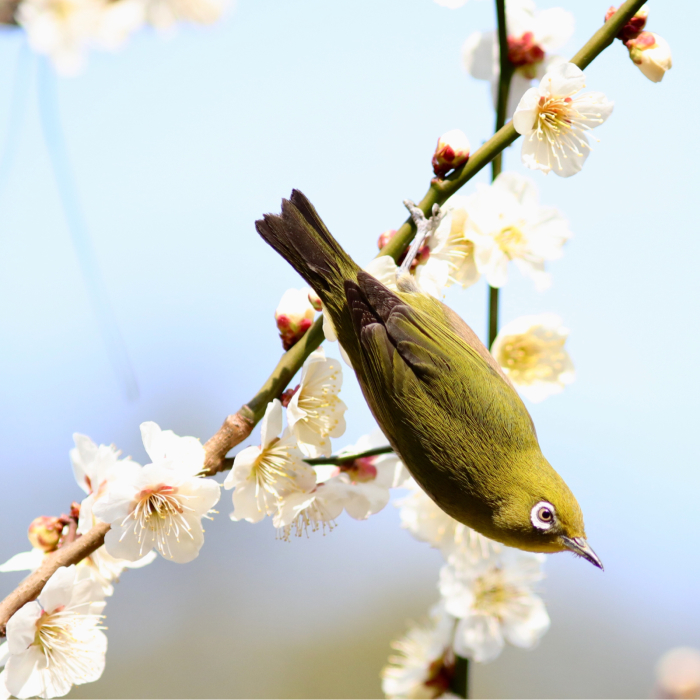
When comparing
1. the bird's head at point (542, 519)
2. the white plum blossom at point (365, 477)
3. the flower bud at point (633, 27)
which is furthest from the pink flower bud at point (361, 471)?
the flower bud at point (633, 27)

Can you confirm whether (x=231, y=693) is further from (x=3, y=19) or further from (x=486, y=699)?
(x=3, y=19)

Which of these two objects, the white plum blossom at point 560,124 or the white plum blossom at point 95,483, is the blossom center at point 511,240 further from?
the white plum blossom at point 95,483

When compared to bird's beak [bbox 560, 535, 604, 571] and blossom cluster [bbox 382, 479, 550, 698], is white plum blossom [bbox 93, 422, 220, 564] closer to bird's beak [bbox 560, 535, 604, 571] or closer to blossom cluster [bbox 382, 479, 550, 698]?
blossom cluster [bbox 382, 479, 550, 698]

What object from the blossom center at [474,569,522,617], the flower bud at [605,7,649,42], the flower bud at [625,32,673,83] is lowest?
the blossom center at [474,569,522,617]

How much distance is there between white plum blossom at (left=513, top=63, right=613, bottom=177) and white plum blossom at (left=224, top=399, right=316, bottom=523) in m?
0.96

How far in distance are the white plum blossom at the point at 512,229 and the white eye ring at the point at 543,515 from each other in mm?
640

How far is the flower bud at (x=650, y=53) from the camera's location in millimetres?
1868

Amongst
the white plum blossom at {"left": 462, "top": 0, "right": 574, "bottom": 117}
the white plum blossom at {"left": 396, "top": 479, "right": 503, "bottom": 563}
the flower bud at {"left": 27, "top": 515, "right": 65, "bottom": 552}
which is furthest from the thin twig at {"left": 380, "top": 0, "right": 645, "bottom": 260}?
the flower bud at {"left": 27, "top": 515, "right": 65, "bottom": 552}

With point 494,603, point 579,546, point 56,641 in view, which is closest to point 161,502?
point 56,641

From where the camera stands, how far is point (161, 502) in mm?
1744

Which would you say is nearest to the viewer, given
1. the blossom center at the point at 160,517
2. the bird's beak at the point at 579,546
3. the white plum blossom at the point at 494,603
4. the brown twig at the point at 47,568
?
the brown twig at the point at 47,568

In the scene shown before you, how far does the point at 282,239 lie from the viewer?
7.16 feet

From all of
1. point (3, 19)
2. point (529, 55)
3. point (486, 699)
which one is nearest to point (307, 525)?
point (529, 55)

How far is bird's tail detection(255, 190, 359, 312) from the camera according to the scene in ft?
7.11
